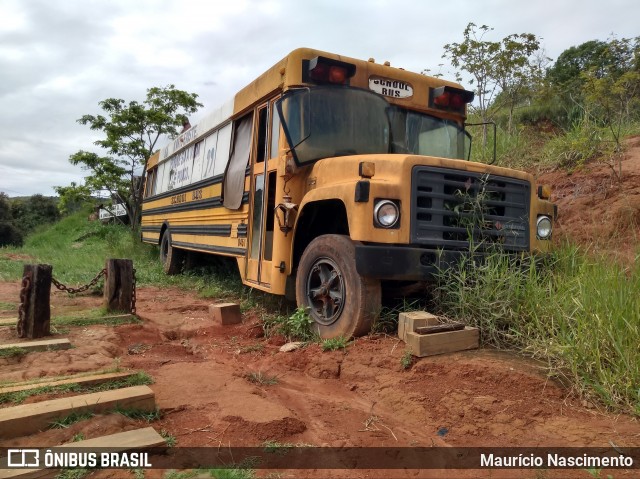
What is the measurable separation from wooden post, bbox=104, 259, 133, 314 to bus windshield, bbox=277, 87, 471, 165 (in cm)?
232

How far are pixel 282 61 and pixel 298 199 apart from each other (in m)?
1.40

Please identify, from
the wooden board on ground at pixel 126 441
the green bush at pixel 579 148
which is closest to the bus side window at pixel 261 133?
the wooden board on ground at pixel 126 441

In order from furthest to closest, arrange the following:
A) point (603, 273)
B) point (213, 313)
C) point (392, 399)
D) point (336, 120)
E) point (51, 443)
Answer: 1. point (213, 313)
2. point (336, 120)
3. point (603, 273)
4. point (392, 399)
5. point (51, 443)

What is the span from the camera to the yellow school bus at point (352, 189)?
3.72 m

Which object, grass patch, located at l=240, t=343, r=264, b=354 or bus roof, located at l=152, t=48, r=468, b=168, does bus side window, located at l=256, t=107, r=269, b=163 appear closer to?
bus roof, located at l=152, t=48, r=468, b=168

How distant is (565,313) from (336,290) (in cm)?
171

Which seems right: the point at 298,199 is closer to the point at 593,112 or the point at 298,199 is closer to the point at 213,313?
A: the point at 213,313

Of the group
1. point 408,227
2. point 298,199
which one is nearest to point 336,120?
point 298,199

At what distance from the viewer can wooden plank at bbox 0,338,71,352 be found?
3.72 m

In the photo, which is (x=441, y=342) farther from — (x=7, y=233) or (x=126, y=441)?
(x=7, y=233)

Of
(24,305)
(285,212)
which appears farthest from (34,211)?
(285,212)

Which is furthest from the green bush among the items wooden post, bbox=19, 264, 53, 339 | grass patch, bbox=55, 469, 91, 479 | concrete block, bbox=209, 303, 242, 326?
grass patch, bbox=55, 469, 91, 479

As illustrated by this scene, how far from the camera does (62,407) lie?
8.21 feet

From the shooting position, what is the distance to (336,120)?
4629 millimetres
